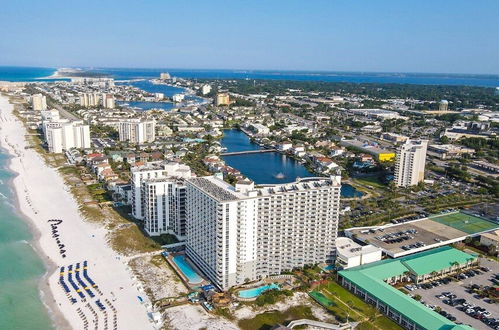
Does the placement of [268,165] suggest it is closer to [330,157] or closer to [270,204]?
[330,157]

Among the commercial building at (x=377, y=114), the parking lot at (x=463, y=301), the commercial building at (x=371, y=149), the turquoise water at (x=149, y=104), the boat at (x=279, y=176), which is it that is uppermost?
the commercial building at (x=377, y=114)

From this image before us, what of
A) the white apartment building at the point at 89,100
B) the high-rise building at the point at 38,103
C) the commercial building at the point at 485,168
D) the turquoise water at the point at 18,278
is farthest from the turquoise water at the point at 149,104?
the turquoise water at the point at 18,278

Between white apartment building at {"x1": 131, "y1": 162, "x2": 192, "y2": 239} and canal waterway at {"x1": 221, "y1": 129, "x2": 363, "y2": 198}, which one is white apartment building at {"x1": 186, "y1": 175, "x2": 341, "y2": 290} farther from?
canal waterway at {"x1": 221, "y1": 129, "x2": 363, "y2": 198}

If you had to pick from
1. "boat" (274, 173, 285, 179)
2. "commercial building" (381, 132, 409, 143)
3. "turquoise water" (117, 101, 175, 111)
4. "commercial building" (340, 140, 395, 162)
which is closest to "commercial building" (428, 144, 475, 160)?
"commercial building" (381, 132, 409, 143)

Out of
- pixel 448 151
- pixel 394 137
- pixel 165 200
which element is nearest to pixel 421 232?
pixel 165 200

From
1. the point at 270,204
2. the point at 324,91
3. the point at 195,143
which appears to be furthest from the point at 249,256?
the point at 324,91

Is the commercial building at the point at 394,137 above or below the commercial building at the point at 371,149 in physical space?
above

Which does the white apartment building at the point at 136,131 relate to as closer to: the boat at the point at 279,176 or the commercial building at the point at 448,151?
the boat at the point at 279,176
